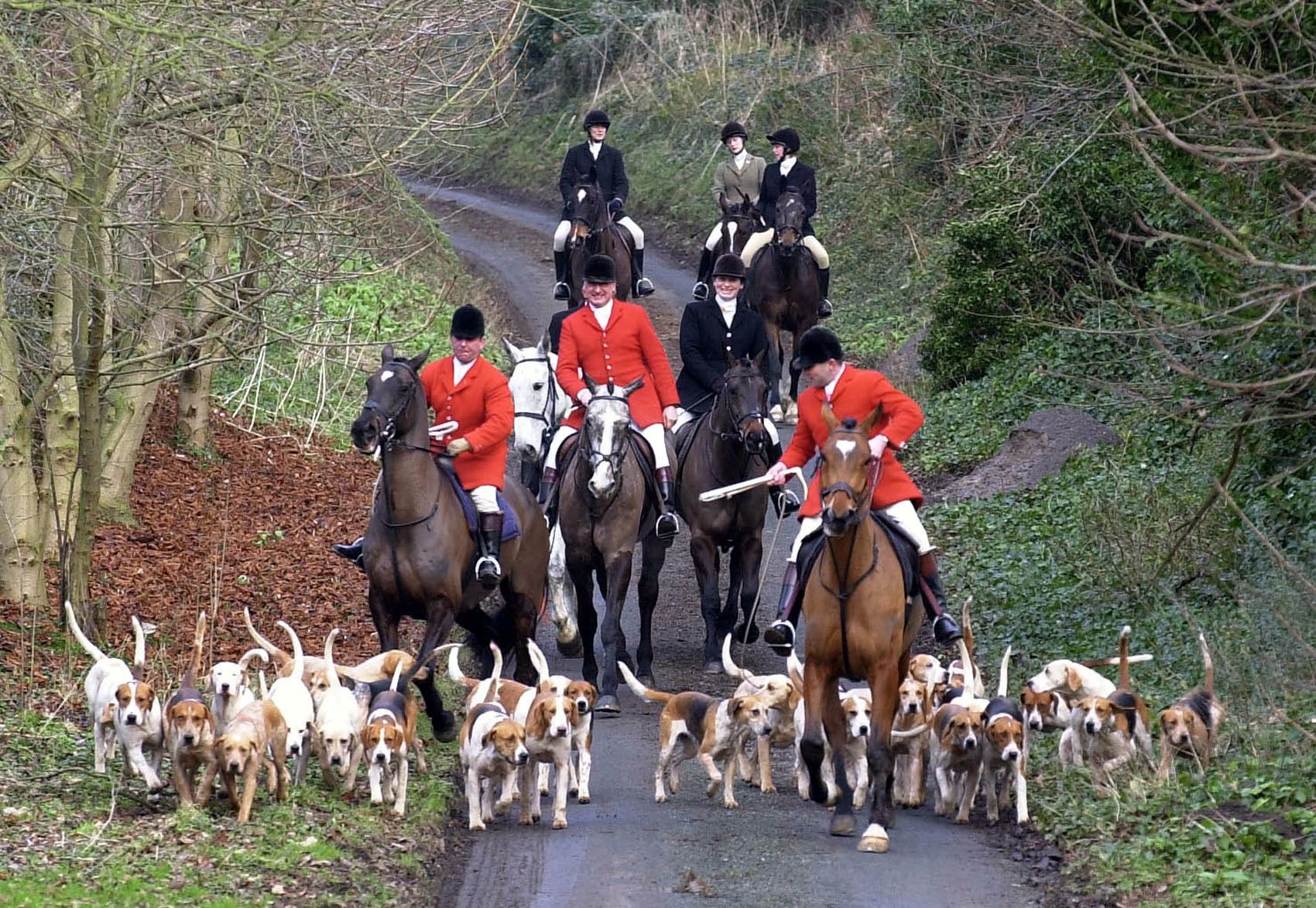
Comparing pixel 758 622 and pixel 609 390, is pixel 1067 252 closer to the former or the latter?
pixel 758 622

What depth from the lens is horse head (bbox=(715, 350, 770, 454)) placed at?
40.9 ft

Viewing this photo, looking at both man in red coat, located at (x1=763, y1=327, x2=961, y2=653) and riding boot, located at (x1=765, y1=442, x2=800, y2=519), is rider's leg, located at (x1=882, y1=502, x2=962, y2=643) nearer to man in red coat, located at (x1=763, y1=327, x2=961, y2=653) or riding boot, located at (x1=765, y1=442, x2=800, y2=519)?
man in red coat, located at (x1=763, y1=327, x2=961, y2=653)

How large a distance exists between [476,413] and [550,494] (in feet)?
4.92

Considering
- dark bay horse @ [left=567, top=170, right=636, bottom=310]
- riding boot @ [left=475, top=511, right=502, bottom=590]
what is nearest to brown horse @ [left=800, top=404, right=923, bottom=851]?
riding boot @ [left=475, top=511, right=502, bottom=590]

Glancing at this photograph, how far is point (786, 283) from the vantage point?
20.8 metres

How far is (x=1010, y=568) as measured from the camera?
14.6 metres

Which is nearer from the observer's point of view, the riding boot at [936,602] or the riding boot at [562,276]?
the riding boot at [936,602]

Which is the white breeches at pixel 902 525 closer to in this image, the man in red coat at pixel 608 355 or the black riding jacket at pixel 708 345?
the man in red coat at pixel 608 355

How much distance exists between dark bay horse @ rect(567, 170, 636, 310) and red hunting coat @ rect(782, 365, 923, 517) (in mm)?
12346

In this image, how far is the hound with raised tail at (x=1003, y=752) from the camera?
9023 mm

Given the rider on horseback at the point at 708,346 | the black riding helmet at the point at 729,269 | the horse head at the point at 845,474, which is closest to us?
the horse head at the point at 845,474

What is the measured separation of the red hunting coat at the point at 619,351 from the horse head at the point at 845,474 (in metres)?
4.60

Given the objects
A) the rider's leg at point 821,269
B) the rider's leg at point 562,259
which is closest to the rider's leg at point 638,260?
the rider's leg at point 562,259

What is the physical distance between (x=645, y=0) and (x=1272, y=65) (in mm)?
31884
